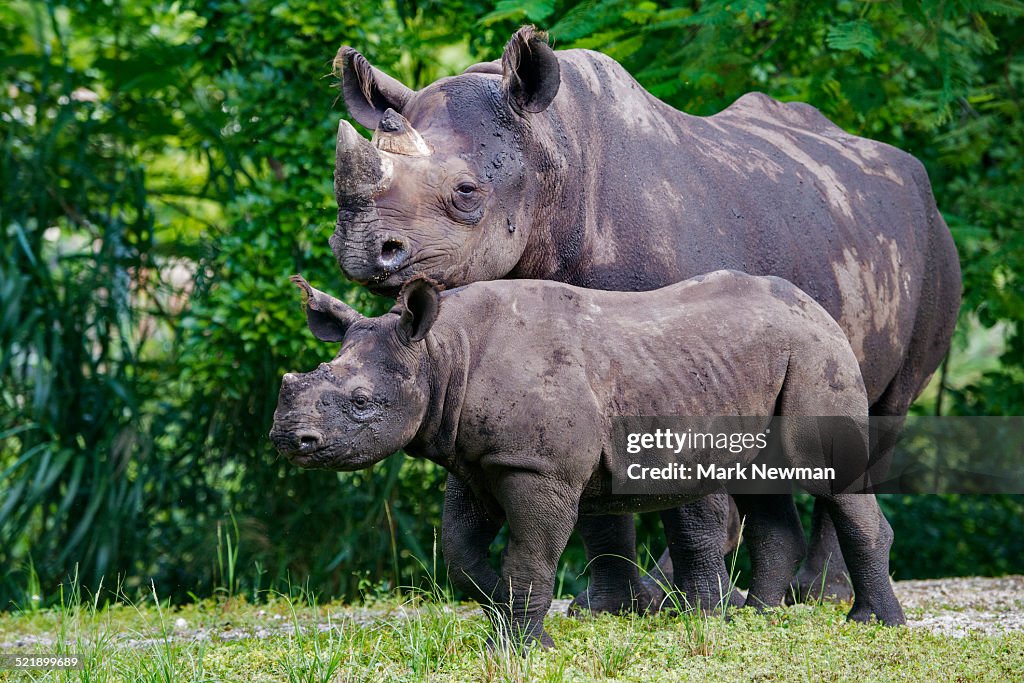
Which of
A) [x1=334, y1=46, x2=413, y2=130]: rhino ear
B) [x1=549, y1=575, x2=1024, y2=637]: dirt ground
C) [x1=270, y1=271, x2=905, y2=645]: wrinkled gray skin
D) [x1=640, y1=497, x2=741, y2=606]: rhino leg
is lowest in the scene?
[x1=549, y1=575, x2=1024, y2=637]: dirt ground

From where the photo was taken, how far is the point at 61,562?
852cm

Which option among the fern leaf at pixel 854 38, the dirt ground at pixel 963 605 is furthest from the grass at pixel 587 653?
the fern leaf at pixel 854 38

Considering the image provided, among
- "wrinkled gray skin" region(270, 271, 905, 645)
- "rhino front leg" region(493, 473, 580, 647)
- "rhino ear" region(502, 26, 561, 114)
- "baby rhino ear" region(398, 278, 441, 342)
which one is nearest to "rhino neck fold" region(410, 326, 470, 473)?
"wrinkled gray skin" region(270, 271, 905, 645)

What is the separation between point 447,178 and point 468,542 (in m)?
1.36

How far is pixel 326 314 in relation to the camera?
4730 millimetres

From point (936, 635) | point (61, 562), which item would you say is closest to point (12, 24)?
point (61, 562)

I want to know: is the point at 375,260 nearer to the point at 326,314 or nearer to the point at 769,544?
the point at 326,314

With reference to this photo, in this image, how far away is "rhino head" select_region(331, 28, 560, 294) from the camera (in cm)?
472

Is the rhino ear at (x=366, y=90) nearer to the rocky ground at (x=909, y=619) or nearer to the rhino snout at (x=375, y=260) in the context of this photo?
the rhino snout at (x=375, y=260)

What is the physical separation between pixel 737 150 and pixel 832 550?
2240 mm

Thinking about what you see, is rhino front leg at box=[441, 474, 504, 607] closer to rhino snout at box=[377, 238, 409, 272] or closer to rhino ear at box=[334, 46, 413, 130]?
rhino snout at box=[377, 238, 409, 272]

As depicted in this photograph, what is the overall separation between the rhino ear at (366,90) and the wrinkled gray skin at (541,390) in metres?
1.16

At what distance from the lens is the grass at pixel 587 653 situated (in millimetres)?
4484

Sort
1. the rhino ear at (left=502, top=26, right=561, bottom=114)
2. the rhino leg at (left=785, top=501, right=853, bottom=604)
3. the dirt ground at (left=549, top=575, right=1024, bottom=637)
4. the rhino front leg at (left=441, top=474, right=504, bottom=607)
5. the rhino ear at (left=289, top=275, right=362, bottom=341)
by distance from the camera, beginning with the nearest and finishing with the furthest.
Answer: the rhino ear at (left=289, top=275, right=362, bottom=341) → the rhino front leg at (left=441, top=474, right=504, bottom=607) → the rhino ear at (left=502, top=26, right=561, bottom=114) → the dirt ground at (left=549, top=575, right=1024, bottom=637) → the rhino leg at (left=785, top=501, right=853, bottom=604)
